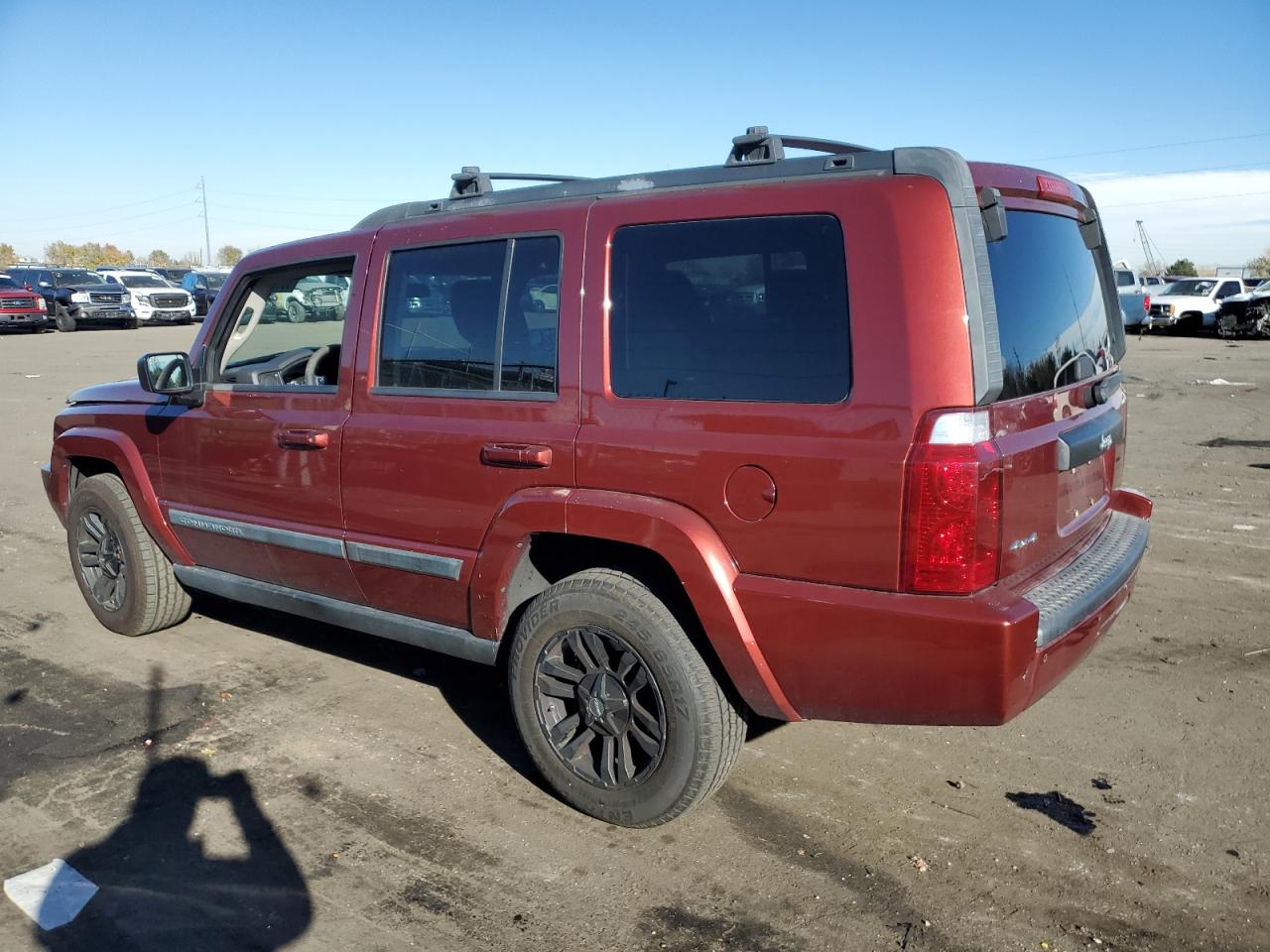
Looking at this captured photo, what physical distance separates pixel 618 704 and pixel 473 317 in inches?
57.8

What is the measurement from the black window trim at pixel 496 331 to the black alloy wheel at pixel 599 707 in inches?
33.2

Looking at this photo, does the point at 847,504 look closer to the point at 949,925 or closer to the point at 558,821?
the point at 949,925

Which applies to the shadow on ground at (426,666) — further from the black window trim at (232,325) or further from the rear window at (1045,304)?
the rear window at (1045,304)

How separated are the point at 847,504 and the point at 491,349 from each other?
1471mm

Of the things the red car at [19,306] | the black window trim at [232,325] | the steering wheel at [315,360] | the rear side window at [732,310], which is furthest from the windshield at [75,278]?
the rear side window at [732,310]

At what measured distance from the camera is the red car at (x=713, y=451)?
2.77m

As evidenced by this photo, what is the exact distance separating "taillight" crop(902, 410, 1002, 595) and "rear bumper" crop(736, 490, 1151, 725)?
3.1 inches

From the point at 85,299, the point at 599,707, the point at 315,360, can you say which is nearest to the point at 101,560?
the point at 315,360

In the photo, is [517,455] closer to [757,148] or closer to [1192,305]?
[757,148]

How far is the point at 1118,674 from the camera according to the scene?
457cm

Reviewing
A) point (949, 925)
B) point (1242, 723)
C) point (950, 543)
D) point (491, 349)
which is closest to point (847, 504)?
point (950, 543)

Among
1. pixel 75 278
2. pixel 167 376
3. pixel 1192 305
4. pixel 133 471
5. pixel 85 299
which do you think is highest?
pixel 75 278

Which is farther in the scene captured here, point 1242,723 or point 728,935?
point 1242,723

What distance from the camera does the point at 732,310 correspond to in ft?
10.1
